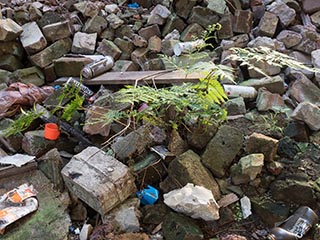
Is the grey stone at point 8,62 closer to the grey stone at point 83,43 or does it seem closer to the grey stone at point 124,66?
the grey stone at point 83,43

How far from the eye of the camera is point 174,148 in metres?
2.00

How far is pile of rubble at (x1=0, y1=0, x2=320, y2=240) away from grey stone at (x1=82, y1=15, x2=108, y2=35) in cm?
9

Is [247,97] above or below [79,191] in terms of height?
above

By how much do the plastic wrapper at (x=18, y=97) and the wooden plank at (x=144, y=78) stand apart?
33cm

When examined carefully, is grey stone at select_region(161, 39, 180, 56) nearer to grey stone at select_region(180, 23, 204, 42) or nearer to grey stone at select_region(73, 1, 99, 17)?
grey stone at select_region(180, 23, 204, 42)

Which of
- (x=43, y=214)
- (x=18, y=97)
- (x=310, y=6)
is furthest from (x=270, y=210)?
(x=310, y=6)

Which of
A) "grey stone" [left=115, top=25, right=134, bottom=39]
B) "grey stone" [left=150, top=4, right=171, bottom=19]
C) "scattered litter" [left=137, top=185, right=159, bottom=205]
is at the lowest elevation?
"scattered litter" [left=137, top=185, right=159, bottom=205]

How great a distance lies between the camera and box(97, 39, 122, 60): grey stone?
9.97ft

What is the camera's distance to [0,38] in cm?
288

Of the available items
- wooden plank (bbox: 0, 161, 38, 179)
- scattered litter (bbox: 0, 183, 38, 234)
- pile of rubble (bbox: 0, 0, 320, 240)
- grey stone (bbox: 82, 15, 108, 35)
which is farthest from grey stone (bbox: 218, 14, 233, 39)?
scattered litter (bbox: 0, 183, 38, 234)

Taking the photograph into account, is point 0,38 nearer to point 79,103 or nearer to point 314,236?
point 79,103

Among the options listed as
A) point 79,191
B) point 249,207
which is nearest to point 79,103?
point 79,191

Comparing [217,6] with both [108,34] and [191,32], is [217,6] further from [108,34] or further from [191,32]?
[108,34]

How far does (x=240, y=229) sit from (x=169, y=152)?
1.75 feet
